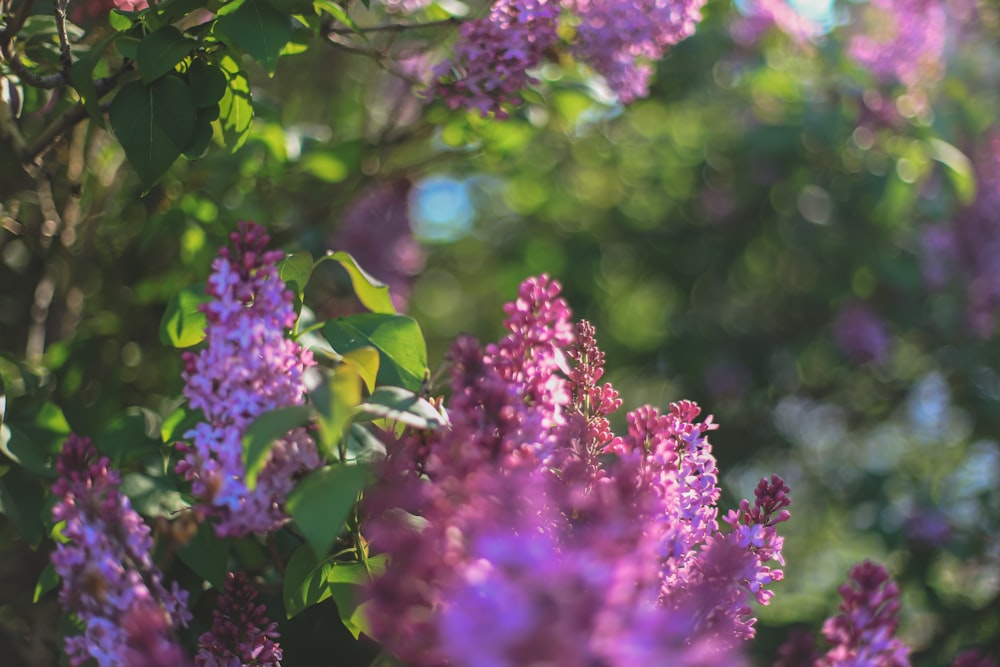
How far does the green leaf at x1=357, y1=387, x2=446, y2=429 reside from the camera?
2.45 feet

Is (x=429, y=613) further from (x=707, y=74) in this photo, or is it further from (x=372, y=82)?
(x=372, y=82)

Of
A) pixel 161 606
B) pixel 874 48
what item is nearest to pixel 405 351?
pixel 161 606

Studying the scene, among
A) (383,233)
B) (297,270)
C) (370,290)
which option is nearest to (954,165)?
(383,233)

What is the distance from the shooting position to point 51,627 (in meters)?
1.33

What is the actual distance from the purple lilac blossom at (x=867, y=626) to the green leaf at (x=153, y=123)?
0.83 meters

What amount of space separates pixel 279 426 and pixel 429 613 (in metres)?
0.18

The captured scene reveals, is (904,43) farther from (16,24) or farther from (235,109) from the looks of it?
(16,24)

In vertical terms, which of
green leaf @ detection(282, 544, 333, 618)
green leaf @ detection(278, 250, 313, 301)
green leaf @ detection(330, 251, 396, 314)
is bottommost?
green leaf @ detection(282, 544, 333, 618)

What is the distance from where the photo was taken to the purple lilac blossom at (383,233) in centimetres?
215

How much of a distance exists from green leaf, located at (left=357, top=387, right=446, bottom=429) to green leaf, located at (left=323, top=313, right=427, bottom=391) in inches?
6.7

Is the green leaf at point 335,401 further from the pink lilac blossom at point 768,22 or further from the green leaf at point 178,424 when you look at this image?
the pink lilac blossom at point 768,22

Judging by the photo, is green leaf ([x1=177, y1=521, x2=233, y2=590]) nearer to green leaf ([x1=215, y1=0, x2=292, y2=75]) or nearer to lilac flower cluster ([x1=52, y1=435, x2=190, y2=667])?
lilac flower cluster ([x1=52, y1=435, x2=190, y2=667])

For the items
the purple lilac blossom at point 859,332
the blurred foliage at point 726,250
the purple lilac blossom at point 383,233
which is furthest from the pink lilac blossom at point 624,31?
the purple lilac blossom at point 859,332

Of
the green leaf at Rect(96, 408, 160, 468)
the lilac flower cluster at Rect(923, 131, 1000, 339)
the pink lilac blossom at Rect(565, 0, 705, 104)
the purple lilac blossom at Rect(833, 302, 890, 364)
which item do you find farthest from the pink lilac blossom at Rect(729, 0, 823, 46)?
the green leaf at Rect(96, 408, 160, 468)
